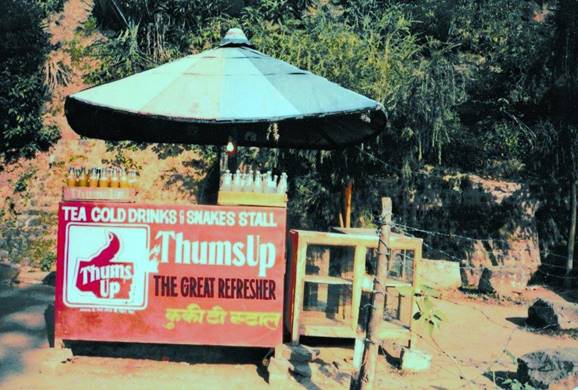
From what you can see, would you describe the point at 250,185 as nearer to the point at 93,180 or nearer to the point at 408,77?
the point at 93,180

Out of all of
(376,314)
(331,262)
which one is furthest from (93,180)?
(376,314)

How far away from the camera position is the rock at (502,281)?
10.9m

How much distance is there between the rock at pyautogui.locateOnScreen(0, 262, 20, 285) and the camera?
9603mm

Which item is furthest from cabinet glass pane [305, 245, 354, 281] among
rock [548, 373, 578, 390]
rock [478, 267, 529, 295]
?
rock [478, 267, 529, 295]

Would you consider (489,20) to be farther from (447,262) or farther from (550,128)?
(447,262)

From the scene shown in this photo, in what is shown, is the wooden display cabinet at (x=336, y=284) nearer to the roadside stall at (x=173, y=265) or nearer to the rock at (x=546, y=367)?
the roadside stall at (x=173, y=265)

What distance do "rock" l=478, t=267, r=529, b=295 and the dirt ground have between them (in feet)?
11.2

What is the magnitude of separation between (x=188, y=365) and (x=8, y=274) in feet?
17.6

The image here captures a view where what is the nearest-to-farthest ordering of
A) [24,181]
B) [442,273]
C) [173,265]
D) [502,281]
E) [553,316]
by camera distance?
[173,265] < [553,316] < [502,281] < [442,273] < [24,181]

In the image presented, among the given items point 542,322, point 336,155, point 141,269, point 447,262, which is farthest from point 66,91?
point 542,322

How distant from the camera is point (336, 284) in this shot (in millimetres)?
6070

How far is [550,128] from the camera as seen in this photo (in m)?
12.1

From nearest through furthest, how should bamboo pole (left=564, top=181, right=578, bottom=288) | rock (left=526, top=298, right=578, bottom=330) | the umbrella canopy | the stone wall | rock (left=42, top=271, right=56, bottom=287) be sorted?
1. the umbrella canopy
2. rock (left=526, top=298, right=578, bottom=330)
3. rock (left=42, top=271, right=56, bottom=287)
4. bamboo pole (left=564, top=181, right=578, bottom=288)
5. the stone wall

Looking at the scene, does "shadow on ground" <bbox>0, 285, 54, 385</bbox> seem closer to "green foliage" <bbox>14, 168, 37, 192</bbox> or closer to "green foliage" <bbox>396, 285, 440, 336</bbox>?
"green foliage" <bbox>396, 285, 440, 336</bbox>
